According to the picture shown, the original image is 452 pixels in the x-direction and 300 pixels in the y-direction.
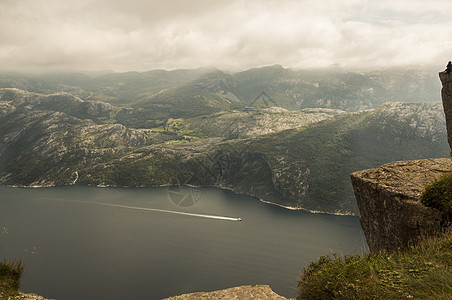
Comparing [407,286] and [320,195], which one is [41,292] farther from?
[320,195]

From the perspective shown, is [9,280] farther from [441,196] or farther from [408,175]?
[408,175]

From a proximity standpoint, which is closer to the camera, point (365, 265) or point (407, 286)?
point (407, 286)

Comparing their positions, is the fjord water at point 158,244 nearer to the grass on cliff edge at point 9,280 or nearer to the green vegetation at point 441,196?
the green vegetation at point 441,196

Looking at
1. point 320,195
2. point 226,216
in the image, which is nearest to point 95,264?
point 226,216

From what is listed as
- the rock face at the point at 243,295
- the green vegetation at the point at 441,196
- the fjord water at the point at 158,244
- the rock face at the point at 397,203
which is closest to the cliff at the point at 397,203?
the rock face at the point at 397,203

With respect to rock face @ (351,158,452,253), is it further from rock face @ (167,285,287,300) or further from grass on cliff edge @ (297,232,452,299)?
rock face @ (167,285,287,300)

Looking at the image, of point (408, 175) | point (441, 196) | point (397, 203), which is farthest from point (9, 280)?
point (408, 175)
